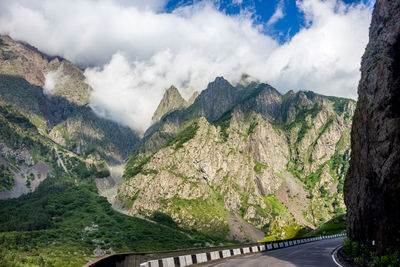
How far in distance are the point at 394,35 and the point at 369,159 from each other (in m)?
10.5

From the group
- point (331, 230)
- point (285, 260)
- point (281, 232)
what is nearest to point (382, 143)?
point (285, 260)

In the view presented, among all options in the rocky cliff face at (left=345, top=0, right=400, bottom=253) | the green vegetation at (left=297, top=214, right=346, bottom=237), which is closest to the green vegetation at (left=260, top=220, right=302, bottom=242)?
the green vegetation at (left=297, top=214, right=346, bottom=237)

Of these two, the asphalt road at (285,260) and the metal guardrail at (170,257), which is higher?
the metal guardrail at (170,257)

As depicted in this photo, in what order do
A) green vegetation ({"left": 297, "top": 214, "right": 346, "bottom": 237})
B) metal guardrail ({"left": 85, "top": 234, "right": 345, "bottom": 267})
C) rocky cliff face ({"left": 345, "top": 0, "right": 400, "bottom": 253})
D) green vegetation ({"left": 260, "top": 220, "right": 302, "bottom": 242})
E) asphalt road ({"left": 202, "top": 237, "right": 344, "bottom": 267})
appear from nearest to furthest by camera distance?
metal guardrail ({"left": 85, "top": 234, "right": 345, "bottom": 267}) → rocky cliff face ({"left": 345, "top": 0, "right": 400, "bottom": 253}) → asphalt road ({"left": 202, "top": 237, "right": 344, "bottom": 267}) → green vegetation ({"left": 297, "top": 214, "right": 346, "bottom": 237}) → green vegetation ({"left": 260, "top": 220, "right": 302, "bottom": 242})

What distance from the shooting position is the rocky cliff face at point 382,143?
20.7 metres

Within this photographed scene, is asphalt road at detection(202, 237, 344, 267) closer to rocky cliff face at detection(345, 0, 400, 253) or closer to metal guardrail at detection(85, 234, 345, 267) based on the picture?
metal guardrail at detection(85, 234, 345, 267)

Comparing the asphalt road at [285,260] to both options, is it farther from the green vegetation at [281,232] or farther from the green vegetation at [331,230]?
the green vegetation at [281,232]

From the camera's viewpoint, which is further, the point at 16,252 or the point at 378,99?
the point at 16,252

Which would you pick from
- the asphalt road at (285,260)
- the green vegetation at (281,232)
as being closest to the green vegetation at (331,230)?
the green vegetation at (281,232)

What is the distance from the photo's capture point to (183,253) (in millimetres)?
26406

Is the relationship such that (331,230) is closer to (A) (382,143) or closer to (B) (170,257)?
(A) (382,143)

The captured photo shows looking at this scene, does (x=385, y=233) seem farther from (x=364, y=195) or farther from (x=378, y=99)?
(x=378, y=99)

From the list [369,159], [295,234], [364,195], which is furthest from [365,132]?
[295,234]

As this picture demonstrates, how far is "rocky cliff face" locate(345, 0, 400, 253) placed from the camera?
20.7 metres
